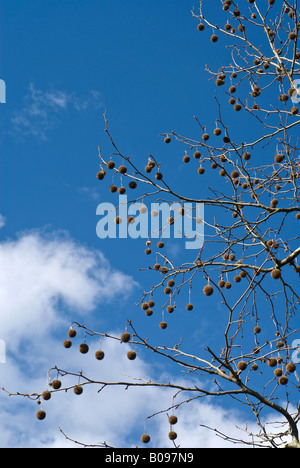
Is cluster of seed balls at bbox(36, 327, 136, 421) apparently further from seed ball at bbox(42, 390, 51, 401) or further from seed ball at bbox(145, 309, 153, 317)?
seed ball at bbox(145, 309, 153, 317)

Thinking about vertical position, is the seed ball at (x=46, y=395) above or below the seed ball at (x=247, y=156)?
below

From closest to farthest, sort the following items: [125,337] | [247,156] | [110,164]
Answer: [125,337] → [110,164] → [247,156]

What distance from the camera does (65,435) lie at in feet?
12.6

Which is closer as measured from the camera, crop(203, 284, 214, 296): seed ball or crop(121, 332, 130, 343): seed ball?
crop(121, 332, 130, 343): seed ball

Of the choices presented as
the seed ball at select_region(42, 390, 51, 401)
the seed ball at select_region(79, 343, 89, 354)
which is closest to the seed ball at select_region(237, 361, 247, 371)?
the seed ball at select_region(79, 343, 89, 354)

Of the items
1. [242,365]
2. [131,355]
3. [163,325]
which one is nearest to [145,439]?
[131,355]

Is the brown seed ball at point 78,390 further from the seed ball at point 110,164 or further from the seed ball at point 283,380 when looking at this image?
the seed ball at point 110,164

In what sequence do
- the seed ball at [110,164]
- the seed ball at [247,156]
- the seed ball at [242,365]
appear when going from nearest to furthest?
the seed ball at [242,365]
the seed ball at [110,164]
the seed ball at [247,156]

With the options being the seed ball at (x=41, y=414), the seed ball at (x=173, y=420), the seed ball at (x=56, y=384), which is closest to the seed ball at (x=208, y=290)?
the seed ball at (x=173, y=420)

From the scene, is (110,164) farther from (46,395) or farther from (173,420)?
(173,420)

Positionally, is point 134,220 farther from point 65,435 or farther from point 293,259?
point 65,435

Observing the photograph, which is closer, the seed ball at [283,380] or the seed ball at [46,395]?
the seed ball at [46,395]
